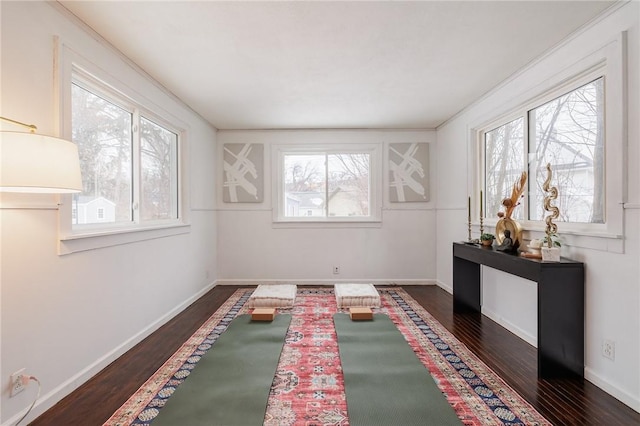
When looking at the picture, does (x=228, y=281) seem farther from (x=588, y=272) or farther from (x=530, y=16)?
(x=530, y=16)

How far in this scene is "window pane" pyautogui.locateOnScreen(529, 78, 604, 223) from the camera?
2.29 m

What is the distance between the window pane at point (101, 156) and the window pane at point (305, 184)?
2.59 metres

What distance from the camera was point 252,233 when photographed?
5152mm

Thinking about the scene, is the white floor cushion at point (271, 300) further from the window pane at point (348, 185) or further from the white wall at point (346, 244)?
the window pane at point (348, 185)

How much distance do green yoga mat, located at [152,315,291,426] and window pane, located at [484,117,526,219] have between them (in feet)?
9.25

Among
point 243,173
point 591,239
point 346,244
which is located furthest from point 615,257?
point 243,173

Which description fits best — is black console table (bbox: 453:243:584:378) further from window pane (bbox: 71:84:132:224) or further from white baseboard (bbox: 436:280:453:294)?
window pane (bbox: 71:84:132:224)

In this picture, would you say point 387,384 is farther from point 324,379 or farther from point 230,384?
point 230,384

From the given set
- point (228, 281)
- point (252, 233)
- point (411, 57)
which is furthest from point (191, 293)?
point (411, 57)

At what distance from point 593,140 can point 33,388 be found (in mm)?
4118

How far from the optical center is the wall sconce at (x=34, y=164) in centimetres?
147

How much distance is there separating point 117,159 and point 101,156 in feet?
0.69

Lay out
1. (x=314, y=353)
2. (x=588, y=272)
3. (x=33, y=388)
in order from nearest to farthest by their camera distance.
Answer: (x=33, y=388) → (x=588, y=272) → (x=314, y=353)

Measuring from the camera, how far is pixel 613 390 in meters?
2.03
